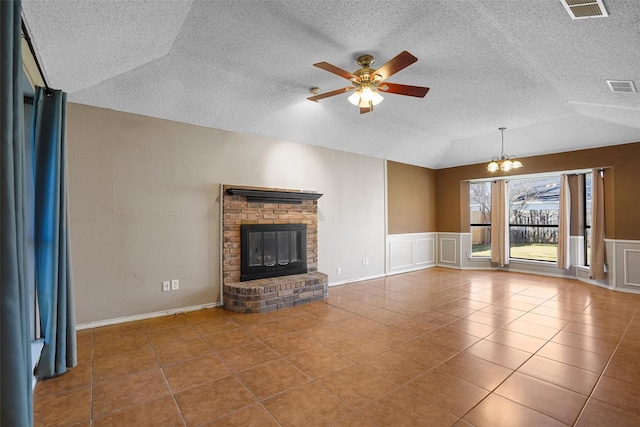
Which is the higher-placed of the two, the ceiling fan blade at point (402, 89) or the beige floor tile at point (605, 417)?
the ceiling fan blade at point (402, 89)

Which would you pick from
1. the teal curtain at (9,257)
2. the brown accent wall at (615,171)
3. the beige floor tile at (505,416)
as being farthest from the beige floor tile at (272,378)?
the brown accent wall at (615,171)

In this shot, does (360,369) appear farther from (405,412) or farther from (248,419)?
(248,419)

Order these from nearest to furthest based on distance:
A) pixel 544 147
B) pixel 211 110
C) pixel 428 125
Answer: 1. pixel 211 110
2. pixel 428 125
3. pixel 544 147

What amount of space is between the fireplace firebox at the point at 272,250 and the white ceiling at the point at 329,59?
5.12ft

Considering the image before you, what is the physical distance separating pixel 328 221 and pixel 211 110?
2.77 metres

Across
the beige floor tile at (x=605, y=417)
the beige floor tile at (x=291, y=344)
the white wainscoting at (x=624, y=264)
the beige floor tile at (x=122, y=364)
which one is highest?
the white wainscoting at (x=624, y=264)

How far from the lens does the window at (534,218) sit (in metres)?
7.06

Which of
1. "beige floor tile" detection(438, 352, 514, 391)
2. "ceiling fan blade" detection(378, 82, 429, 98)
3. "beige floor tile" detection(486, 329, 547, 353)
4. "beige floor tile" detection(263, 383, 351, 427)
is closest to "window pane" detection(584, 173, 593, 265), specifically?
"beige floor tile" detection(486, 329, 547, 353)

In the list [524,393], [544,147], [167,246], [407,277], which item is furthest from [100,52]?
[544,147]

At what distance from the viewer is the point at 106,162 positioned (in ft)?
12.0

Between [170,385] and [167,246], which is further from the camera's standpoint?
[167,246]

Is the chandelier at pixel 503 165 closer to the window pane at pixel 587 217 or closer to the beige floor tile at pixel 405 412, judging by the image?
the window pane at pixel 587 217

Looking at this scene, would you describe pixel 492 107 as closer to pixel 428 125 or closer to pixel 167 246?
pixel 428 125

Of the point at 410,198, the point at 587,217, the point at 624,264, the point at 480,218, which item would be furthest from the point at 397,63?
the point at 480,218
